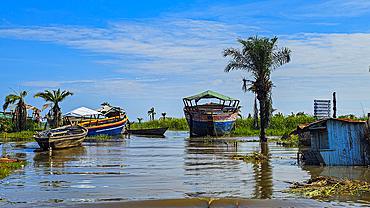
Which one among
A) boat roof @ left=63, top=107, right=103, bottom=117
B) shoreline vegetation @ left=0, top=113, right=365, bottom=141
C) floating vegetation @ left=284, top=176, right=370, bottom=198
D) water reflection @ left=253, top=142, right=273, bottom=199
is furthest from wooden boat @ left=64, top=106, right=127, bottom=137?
floating vegetation @ left=284, top=176, right=370, bottom=198

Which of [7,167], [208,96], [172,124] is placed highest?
[208,96]

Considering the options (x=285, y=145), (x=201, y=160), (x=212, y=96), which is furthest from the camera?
(x=212, y=96)

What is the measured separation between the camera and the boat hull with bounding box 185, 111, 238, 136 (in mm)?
35094

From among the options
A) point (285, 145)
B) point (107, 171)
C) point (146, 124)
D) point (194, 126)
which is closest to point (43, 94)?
point (194, 126)

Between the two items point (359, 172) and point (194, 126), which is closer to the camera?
point (359, 172)

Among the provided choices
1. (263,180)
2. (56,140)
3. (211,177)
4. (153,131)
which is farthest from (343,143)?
(153,131)

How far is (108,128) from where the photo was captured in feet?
123

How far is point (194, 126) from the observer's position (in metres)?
36.3

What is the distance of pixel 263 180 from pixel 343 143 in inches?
145

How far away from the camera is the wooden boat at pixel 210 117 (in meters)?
Answer: 35.2

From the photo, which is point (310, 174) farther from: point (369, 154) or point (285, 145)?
point (285, 145)

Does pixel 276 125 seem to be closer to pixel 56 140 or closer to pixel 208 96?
pixel 208 96

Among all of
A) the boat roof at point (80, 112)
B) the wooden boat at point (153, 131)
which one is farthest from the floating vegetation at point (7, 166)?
the wooden boat at point (153, 131)

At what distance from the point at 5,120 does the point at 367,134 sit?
40.2 meters
